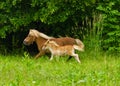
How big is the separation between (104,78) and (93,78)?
0.18m

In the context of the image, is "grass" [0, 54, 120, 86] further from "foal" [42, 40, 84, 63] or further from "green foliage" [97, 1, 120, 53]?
"green foliage" [97, 1, 120, 53]

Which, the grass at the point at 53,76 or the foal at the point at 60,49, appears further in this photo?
the foal at the point at 60,49

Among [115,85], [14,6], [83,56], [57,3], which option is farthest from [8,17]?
[115,85]

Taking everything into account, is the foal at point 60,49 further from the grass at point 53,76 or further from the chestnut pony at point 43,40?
the grass at point 53,76

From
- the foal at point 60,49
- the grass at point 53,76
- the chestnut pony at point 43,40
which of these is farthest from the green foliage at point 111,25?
the grass at point 53,76

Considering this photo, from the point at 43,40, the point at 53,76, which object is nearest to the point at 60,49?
the point at 43,40

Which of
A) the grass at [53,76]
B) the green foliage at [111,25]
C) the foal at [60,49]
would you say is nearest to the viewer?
the grass at [53,76]

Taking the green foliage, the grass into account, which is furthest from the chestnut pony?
the grass

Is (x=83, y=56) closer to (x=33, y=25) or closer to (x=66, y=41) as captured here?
(x=66, y=41)

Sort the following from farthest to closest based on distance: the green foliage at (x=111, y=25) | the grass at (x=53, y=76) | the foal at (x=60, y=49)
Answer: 1. the green foliage at (x=111, y=25)
2. the foal at (x=60, y=49)
3. the grass at (x=53, y=76)

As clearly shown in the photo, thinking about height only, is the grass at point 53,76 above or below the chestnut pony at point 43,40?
above

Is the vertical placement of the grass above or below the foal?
above

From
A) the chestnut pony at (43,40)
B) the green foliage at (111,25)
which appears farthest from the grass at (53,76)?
the green foliage at (111,25)

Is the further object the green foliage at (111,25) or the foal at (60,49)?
the green foliage at (111,25)
